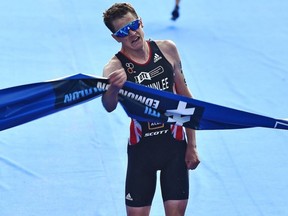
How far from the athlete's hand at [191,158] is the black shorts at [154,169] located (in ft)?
0.09

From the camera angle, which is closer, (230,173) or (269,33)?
(230,173)

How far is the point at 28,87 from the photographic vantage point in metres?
4.09

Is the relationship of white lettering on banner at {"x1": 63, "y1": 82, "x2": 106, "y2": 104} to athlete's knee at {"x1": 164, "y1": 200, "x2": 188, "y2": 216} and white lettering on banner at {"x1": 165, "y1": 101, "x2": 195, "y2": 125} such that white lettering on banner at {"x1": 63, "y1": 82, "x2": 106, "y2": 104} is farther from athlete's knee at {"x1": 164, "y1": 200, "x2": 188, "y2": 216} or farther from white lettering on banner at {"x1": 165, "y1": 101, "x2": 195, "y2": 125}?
athlete's knee at {"x1": 164, "y1": 200, "x2": 188, "y2": 216}

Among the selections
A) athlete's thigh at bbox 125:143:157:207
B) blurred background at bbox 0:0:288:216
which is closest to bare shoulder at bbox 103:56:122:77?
athlete's thigh at bbox 125:143:157:207

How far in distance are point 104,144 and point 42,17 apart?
127 inches

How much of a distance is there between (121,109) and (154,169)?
99.3 inches

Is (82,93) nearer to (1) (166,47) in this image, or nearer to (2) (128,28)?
(2) (128,28)

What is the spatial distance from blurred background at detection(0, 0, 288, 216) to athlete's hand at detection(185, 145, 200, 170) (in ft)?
3.66

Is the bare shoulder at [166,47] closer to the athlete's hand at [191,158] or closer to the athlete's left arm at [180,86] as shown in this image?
the athlete's left arm at [180,86]

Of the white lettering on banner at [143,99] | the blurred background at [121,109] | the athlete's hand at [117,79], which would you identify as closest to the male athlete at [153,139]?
the white lettering on banner at [143,99]

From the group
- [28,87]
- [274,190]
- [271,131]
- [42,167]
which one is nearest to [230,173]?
[274,190]

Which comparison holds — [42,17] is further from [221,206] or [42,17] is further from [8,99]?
[8,99]

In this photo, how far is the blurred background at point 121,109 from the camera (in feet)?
18.2

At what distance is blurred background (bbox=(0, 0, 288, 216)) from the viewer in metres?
5.54
